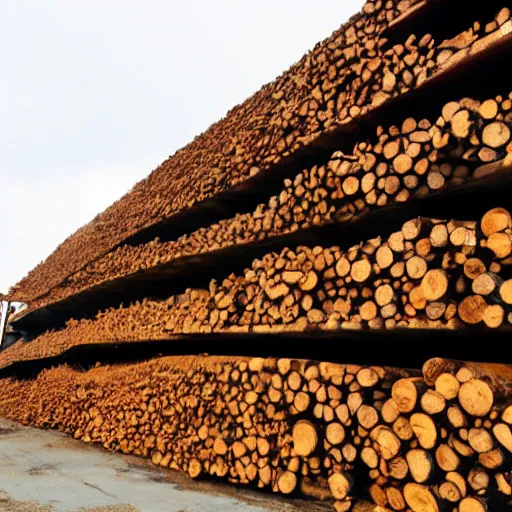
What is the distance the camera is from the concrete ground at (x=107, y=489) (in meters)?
3.19

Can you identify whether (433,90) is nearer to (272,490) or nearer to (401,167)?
(401,167)

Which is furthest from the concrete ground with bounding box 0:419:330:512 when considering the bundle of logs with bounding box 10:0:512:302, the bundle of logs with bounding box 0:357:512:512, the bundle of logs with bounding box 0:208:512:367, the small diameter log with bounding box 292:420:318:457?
the bundle of logs with bounding box 10:0:512:302

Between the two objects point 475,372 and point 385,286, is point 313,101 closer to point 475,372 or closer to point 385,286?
point 385,286

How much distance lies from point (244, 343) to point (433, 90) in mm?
3006

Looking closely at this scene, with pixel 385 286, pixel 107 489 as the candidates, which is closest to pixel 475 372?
pixel 385 286

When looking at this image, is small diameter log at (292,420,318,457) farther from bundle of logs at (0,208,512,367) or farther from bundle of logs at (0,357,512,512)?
bundle of logs at (0,208,512,367)

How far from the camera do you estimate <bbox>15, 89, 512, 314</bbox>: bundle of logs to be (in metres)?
2.80

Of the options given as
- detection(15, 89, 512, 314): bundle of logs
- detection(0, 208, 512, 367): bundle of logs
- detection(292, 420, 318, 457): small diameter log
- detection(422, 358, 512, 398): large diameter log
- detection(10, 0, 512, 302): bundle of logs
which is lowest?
detection(292, 420, 318, 457): small diameter log

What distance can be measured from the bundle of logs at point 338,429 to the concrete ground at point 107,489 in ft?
0.53

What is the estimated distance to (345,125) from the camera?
3746mm

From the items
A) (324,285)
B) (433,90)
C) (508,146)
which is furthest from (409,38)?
(324,285)

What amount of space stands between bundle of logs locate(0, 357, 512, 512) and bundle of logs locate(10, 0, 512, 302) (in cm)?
126

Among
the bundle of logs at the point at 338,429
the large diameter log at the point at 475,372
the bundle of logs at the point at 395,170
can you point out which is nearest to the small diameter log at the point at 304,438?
the bundle of logs at the point at 338,429

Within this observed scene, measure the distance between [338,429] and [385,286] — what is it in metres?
0.92
